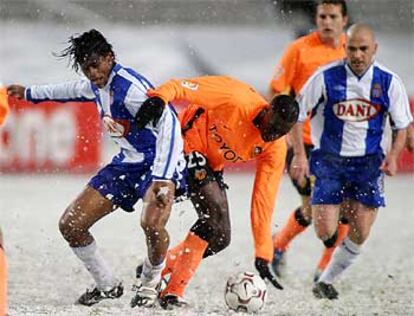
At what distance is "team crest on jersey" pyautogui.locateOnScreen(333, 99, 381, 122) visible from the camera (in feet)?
26.5

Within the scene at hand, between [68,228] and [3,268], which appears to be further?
[68,228]

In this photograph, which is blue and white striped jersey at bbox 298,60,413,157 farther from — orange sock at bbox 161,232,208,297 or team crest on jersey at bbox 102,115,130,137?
team crest on jersey at bbox 102,115,130,137

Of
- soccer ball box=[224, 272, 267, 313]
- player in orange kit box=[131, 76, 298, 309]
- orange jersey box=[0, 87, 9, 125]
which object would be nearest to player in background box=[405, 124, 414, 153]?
player in orange kit box=[131, 76, 298, 309]

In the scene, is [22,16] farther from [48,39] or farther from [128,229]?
[128,229]

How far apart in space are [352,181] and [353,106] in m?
0.50

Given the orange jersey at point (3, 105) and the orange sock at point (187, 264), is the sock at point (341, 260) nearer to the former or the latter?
the orange sock at point (187, 264)

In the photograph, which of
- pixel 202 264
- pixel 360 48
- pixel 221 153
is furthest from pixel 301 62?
pixel 221 153

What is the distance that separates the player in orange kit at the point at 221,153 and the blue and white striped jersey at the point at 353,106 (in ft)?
1.90

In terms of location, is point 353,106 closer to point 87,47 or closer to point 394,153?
point 394,153

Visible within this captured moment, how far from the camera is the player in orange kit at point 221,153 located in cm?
718

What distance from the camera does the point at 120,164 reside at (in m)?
7.18

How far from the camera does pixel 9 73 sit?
56.6 ft

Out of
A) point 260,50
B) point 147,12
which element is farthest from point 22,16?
point 260,50

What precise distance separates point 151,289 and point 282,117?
127 cm
